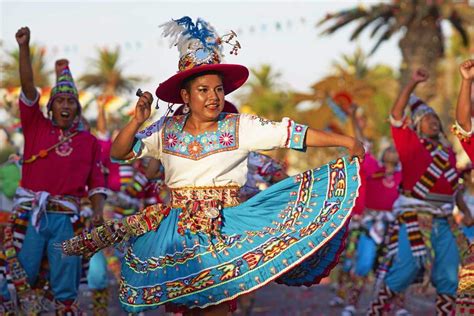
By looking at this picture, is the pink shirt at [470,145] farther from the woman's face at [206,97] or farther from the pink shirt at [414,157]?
the pink shirt at [414,157]

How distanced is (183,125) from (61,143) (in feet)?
7.25

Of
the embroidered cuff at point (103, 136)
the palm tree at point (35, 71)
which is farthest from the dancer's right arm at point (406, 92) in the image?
the palm tree at point (35, 71)

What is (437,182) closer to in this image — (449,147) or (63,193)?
(449,147)

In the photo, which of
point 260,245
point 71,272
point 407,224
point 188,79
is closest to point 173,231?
point 260,245

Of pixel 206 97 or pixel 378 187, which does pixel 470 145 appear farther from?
pixel 378 187

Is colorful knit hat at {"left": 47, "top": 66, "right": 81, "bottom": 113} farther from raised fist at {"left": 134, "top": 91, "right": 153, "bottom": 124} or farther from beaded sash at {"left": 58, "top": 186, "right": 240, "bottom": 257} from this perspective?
raised fist at {"left": 134, "top": 91, "right": 153, "bottom": 124}

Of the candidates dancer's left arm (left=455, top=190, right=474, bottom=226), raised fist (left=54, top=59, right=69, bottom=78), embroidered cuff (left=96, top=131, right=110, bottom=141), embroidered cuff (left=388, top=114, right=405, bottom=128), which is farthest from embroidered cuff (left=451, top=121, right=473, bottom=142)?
embroidered cuff (left=96, top=131, right=110, bottom=141)

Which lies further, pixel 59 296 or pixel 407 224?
pixel 407 224

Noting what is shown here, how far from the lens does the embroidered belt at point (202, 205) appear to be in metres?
6.36

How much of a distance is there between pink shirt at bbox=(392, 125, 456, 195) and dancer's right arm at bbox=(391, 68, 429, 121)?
0.48 ft

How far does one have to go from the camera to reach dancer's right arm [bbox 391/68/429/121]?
28.5ft

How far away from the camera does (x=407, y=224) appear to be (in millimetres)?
9312

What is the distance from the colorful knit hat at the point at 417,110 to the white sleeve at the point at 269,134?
3.20 metres

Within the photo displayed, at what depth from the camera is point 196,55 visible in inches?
260
